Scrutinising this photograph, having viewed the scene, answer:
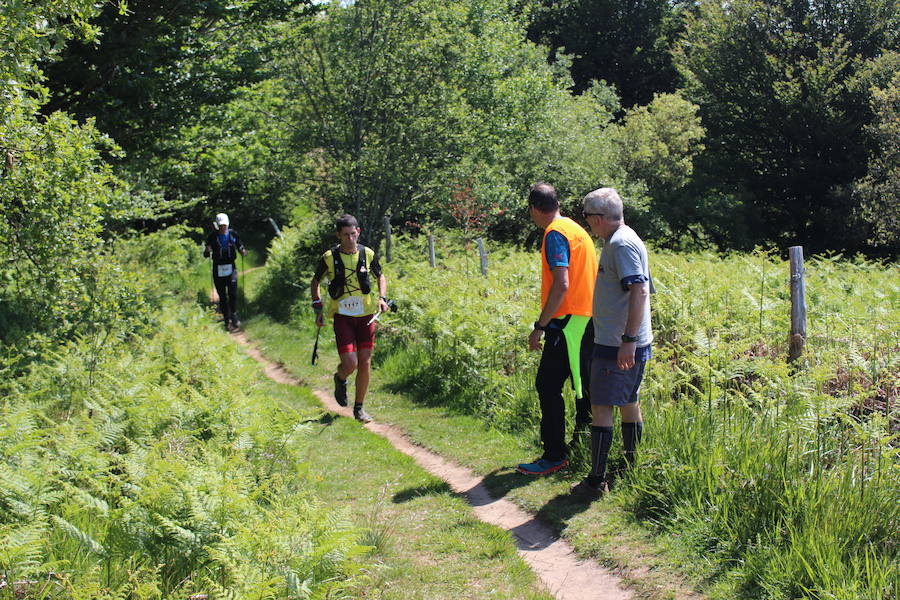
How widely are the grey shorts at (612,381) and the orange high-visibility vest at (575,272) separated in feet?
1.85

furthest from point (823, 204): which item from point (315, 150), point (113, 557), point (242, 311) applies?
point (113, 557)

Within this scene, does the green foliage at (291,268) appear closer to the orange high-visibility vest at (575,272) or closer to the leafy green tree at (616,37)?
the orange high-visibility vest at (575,272)

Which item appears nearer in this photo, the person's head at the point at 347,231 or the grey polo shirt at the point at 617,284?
the grey polo shirt at the point at 617,284

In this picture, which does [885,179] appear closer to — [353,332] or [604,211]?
[353,332]

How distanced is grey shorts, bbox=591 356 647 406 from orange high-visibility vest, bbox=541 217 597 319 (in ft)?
1.85

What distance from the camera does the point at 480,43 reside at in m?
17.0

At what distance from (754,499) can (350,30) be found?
13.8m

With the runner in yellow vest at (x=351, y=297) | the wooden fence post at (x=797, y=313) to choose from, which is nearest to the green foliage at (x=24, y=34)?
the runner in yellow vest at (x=351, y=297)

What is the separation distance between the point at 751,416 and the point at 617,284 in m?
1.59

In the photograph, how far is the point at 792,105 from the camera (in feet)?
96.7

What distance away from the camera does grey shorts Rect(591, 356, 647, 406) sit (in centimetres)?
521

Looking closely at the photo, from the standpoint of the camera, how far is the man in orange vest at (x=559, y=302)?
18.6ft

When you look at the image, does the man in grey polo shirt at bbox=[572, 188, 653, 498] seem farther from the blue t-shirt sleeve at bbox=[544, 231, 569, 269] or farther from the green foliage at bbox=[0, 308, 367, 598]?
the green foliage at bbox=[0, 308, 367, 598]

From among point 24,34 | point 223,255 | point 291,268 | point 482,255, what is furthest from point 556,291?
point 291,268
